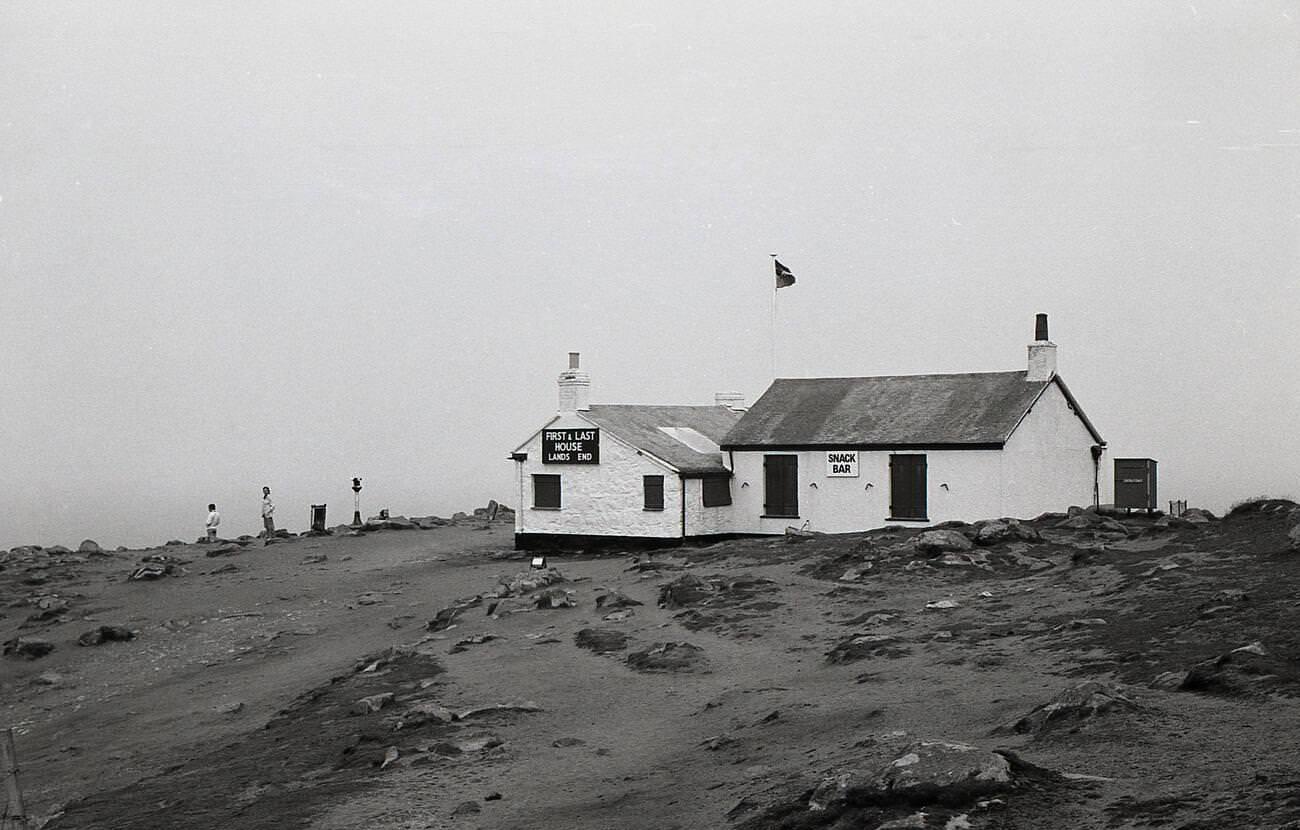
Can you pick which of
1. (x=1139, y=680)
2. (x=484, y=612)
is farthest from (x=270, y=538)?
(x=1139, y=680)

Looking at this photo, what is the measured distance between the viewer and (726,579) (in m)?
31.8

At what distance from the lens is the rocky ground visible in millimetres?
12961

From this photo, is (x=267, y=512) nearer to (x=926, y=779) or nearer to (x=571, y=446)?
(x=571, y=446)

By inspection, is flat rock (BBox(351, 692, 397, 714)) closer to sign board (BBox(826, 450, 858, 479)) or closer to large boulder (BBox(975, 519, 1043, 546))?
large boulder (BBox(975, 519, 1043, 546))

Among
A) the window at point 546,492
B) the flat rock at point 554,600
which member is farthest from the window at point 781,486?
the flat rock at point 554,600

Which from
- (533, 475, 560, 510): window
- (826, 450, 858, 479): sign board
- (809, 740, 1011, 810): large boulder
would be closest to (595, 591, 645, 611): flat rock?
(826, 450, 858, 479): sign board

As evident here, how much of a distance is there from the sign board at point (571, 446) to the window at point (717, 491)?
14.2 ft

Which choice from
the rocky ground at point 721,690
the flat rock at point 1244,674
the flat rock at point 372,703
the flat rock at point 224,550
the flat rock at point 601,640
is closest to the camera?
the rocky ground at point 721,690

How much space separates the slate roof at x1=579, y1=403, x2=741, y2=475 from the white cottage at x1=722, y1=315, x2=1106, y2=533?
153 centimetres

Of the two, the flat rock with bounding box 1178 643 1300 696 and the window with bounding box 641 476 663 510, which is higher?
the window with bounding box 641 476 663 510

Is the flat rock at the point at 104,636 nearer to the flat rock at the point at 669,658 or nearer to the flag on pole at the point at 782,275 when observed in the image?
the flat rock at the point at 669,658

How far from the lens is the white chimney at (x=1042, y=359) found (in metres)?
40.8

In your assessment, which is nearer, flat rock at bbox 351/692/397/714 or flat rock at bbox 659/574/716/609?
flat rock at bbox 351/692/397/714

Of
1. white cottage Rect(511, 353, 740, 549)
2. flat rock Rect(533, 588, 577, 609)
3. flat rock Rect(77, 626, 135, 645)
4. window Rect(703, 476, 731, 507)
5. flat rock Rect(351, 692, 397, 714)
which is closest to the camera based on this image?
flat rock Rect(351, 692, 397, 714)
